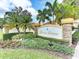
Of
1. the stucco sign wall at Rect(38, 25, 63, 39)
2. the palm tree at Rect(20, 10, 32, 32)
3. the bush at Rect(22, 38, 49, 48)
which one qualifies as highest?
the palm tree at Rect(20, 10, 32, 32)

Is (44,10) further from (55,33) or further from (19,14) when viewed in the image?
(55,33)

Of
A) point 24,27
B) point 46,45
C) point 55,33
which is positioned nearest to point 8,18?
point 24,27

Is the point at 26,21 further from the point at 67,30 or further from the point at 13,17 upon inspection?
the point at 67,30

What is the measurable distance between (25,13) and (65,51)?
804 centimetres

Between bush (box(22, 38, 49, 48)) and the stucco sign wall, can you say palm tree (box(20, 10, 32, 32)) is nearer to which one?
the stucco sign wall

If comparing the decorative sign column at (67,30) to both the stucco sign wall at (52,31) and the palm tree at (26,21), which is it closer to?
the stucco sign wall at (52,31)

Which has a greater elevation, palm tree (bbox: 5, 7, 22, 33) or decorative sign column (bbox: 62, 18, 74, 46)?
palm tree (bbox: 5, 7, 22, 33)

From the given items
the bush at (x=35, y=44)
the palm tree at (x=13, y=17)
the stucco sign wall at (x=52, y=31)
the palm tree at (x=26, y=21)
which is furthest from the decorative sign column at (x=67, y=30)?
the palm tree at (x=13, y=17)

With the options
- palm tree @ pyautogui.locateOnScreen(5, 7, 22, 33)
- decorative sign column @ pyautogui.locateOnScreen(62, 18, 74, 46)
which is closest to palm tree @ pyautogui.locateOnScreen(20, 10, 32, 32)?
palm tree @ pyautogui.locateOnScreen(5, 7, 22, 33)

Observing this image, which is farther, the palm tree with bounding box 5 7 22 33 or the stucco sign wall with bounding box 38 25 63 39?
the palm tree with bounding box 5 7 22 33

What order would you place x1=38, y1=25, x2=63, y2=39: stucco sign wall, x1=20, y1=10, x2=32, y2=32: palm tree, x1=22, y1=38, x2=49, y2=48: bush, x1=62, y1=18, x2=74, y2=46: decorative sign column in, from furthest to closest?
x1=20, y1=10, x2=32, y2=32: palm tree
x1=38, y1=25, x2=63, y2=39: stucco sign wall
x1=62, y1=18, x2=74, y2=46: decorative sign column
x1=22, y1=38, x2=49, y2=48: bush

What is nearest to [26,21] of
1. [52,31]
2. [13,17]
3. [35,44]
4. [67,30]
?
[13,17]

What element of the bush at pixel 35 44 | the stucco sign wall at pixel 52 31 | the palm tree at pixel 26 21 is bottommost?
the bush at pixel 35 44

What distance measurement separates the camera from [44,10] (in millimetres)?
21953
